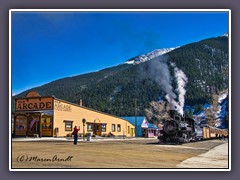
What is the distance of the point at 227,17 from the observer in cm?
1113

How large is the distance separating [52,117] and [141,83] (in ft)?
14.7

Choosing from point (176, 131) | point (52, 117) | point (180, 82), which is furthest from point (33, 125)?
point (176, 131)

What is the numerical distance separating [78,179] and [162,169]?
2.58m

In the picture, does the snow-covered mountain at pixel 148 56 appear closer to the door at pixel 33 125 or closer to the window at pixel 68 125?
the window at pixel 68 125

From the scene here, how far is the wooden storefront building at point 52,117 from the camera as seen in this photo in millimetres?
13875

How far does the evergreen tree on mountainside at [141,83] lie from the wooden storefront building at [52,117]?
57 centimetres

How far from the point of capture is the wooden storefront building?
1388 centimetres

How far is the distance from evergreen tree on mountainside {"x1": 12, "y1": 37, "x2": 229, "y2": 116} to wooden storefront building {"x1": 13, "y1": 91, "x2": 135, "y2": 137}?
1.87 ft

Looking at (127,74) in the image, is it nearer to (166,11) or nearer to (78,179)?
(166,11)

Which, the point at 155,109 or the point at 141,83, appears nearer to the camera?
the point at 141,83

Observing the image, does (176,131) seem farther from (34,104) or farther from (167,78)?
(34,104)

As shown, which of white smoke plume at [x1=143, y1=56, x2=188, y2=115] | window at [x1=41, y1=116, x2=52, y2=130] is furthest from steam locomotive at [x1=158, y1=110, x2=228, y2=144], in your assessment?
window at [x1=41, y1=116, x2=52, y2=130]

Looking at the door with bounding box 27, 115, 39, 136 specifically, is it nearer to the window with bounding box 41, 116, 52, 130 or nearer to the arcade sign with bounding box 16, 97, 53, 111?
the window with bounding box 41, 116, 52, 130

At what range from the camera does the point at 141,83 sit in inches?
534
